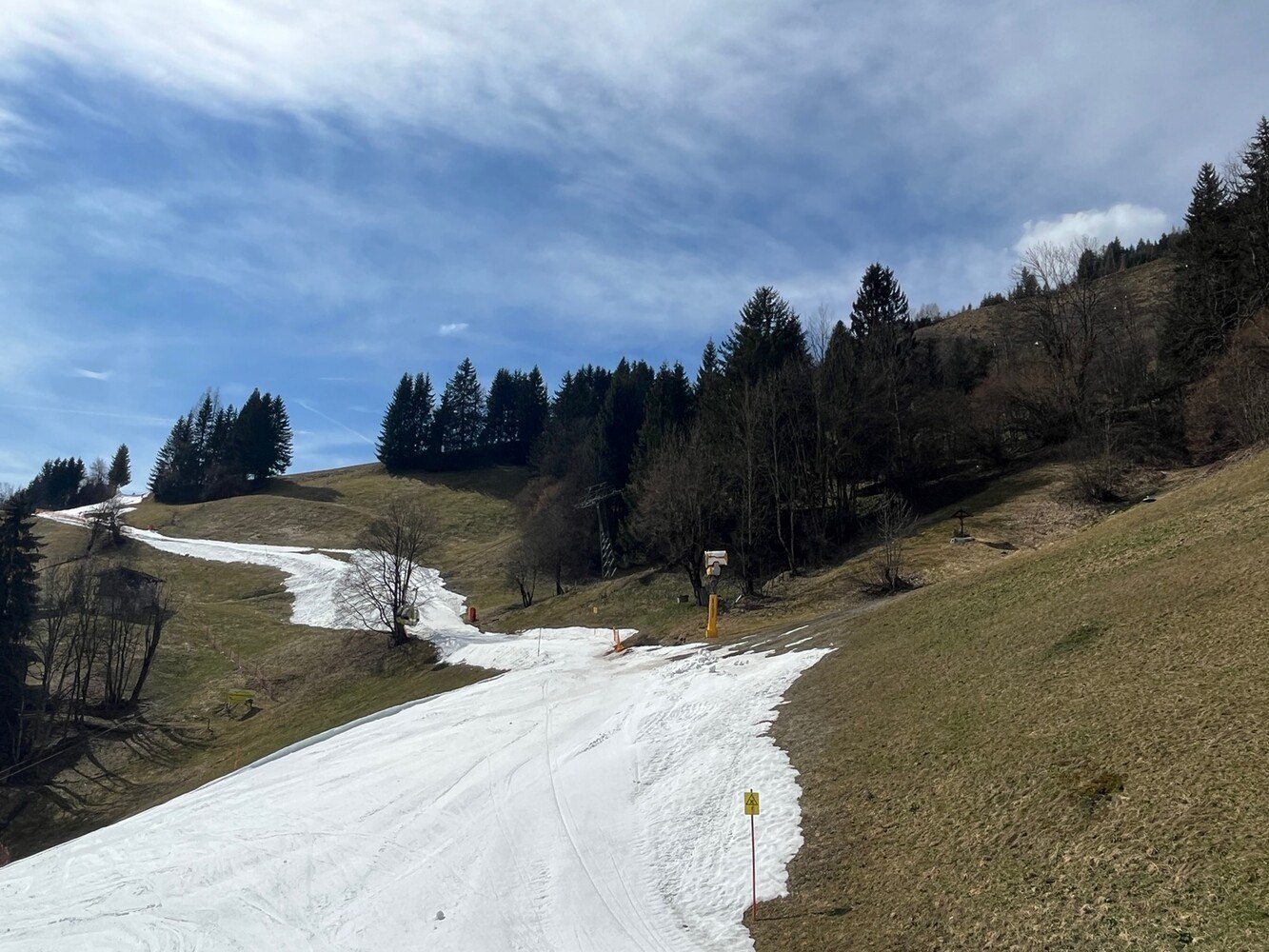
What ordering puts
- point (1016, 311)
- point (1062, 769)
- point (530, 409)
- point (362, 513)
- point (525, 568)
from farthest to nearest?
point (530, 409) < point (362, 513) < point (1016, 311) < point (525, 568) < point (1062, 769)

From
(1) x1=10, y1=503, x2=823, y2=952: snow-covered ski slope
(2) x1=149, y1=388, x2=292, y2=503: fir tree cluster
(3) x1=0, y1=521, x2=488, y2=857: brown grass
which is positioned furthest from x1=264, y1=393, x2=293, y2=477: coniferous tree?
(1) x1=10, y1=503, x2=823, y2=952: snow-covered ski slope

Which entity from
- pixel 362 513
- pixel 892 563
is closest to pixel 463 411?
pixel 362 513

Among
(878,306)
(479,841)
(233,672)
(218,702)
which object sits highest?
(878,306)

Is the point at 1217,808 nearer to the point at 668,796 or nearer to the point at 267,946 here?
the point at 668,796

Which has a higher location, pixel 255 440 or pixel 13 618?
pixel 255 440

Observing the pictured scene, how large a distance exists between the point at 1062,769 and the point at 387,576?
46.0 metres

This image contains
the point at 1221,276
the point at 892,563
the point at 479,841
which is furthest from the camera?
the point at 1221,276

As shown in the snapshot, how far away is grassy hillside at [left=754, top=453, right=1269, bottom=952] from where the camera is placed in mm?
8156

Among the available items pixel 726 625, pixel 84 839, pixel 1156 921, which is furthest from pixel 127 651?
pixel 1156 921

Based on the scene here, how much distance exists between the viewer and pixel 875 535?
150 feet

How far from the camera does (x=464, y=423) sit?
397ft

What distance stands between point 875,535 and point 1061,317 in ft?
70.4

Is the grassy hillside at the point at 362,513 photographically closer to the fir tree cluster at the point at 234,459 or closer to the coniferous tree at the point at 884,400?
the fir tree cluster at the point at 234,459

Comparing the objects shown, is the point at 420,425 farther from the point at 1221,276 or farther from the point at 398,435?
the point at 1221,276
